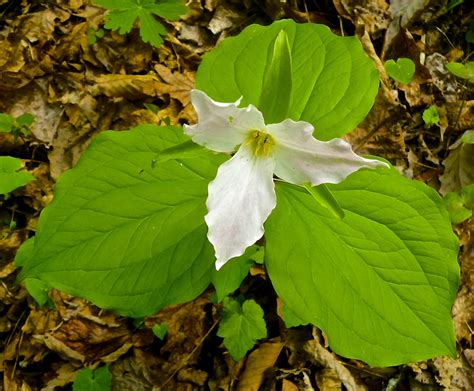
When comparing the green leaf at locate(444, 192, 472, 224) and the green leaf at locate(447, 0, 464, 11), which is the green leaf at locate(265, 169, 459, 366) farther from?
the green leaf at locate(447, 0, 464, 11)

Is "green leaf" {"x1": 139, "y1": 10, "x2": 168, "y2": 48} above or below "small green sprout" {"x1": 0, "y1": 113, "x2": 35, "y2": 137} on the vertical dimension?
above

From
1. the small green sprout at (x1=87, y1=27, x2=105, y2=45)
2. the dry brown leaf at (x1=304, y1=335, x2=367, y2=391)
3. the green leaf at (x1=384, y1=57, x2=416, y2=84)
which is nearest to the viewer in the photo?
the dry brown leaf at (x1=304, y1=335, x2=367, y2=391)

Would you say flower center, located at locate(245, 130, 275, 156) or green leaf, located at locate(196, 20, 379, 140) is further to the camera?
green leaf, located at locate(196, 20, 379, 140)

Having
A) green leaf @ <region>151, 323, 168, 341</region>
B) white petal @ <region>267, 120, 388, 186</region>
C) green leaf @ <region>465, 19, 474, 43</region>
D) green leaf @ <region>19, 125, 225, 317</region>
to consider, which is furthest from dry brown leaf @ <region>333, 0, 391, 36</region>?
green leaf @ <region>151, 323, 168, 341</region>

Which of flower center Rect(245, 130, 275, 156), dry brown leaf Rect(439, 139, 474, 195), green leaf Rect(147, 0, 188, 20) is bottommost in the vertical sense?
dry brown leaf Rect(439, 139, 474, 195)

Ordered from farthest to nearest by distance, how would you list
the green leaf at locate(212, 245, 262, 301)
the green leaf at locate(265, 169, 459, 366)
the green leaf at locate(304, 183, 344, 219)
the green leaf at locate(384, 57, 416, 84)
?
the green leaf at locate(384, 57, 416, 84) → the green leaf at locate(212, 245, 262, 301) → the green leaf at locate(265, 169, 459, 366) → the green leaf at locate(304, 183, 344, 219)

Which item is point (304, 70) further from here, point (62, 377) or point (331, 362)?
point (62, 377)

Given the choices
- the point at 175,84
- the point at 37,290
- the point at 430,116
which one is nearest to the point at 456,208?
the point at 430,116

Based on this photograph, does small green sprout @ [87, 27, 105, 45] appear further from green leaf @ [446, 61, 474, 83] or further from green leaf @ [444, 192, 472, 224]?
green leaf @ [444, 192, 472, 224]

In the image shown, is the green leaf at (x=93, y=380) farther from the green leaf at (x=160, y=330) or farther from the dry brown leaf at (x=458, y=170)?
the dry brown leaf at (x=458, y=170)
